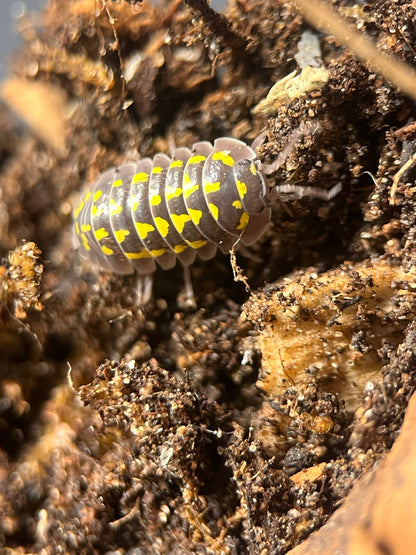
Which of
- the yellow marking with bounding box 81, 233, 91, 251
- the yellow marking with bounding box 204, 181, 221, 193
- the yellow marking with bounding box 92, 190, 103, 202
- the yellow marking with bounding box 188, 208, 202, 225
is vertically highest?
the yellow marking with bounding box 204, 181, 221, 193

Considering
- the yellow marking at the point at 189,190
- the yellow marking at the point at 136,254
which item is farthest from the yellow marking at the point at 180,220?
the yellow marking at the point at 136,254

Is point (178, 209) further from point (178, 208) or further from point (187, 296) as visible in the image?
point (187, 296)

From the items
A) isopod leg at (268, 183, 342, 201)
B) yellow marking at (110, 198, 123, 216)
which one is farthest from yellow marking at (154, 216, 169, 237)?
isopod leg at (268, 183, 342, 201)

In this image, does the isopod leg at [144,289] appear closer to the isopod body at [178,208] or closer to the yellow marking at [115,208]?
the isopod body at [178,208]

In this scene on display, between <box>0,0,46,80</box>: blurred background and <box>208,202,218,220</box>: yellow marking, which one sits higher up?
<box>0,0,46,80</box>: blurred background

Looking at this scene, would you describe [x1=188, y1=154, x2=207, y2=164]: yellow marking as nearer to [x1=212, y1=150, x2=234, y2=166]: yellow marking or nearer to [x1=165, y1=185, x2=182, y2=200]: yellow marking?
[x1=212, y1=150, x2=234, y2=166]: yellow marking

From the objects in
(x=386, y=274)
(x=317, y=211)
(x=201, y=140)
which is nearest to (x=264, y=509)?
(x=386, y=274)

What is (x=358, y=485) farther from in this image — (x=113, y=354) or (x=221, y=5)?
(x=221, y=5)
